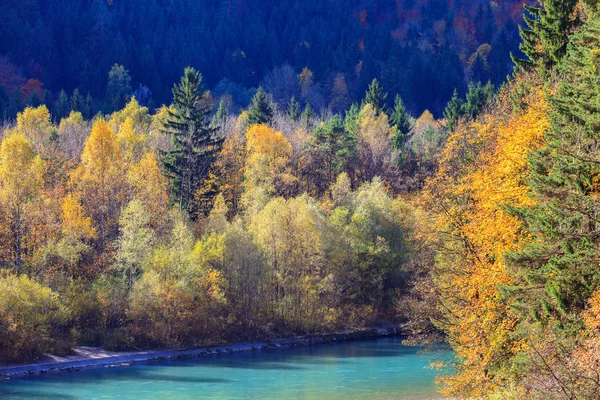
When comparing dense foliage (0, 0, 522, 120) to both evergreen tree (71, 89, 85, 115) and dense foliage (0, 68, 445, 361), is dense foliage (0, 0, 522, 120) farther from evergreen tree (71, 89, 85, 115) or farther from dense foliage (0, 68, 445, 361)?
dense foliage (0, 68, 445, 361)

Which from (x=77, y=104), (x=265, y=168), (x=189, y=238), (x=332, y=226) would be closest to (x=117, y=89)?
(x=77, y=104)

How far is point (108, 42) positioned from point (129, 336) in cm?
11819

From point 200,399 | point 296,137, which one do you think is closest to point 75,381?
point 200,399

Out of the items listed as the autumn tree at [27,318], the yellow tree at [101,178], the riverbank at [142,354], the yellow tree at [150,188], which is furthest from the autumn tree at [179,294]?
the yellow tree at [101,178]

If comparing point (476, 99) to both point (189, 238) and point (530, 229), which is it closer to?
point (189, 238)

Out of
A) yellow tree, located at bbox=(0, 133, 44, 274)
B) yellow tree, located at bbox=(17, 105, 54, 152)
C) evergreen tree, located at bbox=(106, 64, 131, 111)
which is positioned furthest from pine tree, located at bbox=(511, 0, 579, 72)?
evergreen tree, located at bbox=(106, 64, 131, 111)

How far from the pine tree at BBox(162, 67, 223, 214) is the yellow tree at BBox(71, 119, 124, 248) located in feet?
16.5

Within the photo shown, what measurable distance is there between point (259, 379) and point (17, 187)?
23.2 metres

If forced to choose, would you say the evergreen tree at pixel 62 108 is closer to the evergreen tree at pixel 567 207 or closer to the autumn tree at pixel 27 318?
the autumn tree at pixel 27 318

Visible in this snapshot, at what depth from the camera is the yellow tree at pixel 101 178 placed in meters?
66.9

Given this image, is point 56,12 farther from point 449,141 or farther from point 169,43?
point 449,141

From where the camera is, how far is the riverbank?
49412mm

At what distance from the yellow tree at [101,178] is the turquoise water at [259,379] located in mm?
17300

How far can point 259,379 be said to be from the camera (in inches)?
1873
